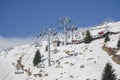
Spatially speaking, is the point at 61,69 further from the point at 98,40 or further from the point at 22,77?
the point at 98,40

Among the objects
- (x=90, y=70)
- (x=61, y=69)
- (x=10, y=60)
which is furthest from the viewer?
(x=10, y=60)

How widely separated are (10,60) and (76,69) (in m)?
41.3

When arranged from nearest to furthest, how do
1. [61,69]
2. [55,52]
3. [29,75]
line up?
[61,69]
[29,75]
[55,52]

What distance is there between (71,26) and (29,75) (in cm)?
4338

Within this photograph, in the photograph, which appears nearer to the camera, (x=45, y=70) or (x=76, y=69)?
(x=76, y=69)

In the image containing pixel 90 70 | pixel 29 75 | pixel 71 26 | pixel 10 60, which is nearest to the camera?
pixel 90 70

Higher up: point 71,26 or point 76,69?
point 71,26

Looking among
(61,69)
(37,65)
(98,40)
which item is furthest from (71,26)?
(61,69)

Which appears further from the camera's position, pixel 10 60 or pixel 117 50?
pixel 10 60

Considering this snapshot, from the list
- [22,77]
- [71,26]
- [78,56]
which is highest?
[71,26]

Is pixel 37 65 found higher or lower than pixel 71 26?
lower

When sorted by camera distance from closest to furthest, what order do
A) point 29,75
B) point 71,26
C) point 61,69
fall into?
point 61,69 → point 29,75 → point 71,26

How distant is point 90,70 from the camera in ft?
243

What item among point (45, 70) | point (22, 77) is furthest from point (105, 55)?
point (22, 77)
